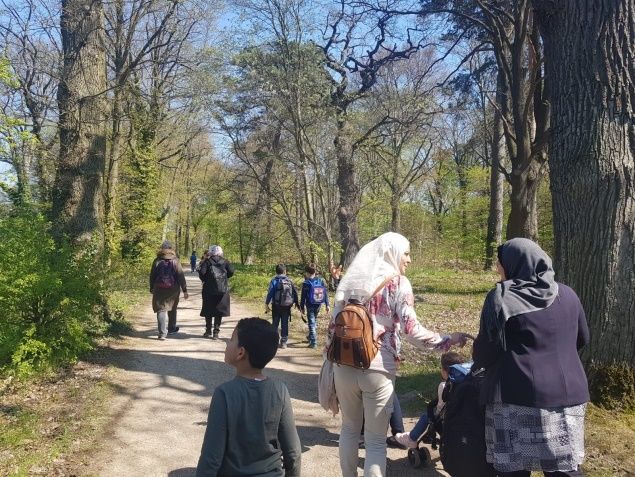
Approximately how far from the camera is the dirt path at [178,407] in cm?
459

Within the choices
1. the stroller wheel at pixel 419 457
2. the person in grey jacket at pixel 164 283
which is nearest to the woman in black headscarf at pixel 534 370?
the stroller wheel at pixel 419 457

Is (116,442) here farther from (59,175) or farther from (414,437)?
(59,175)

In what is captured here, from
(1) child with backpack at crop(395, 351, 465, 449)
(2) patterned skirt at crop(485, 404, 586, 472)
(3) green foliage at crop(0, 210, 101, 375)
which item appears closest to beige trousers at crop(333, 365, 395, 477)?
(1) child with backpack at crop(395, 351, 465, 449)

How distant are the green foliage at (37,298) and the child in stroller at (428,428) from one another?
5.02m

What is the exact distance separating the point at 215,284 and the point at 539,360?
25.5 feet

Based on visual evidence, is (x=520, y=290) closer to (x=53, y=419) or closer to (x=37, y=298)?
(x=53, y=419)

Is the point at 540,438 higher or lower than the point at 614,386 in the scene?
higher

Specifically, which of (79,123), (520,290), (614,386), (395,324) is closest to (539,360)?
(520,290)

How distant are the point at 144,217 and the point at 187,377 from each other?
61.6 feet

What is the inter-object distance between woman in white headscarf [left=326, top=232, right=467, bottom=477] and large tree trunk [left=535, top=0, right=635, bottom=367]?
1932mm

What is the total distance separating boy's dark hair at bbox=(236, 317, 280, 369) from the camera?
8.35 ft

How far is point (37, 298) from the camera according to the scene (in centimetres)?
729

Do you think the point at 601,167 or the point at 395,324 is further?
the point at 601,167

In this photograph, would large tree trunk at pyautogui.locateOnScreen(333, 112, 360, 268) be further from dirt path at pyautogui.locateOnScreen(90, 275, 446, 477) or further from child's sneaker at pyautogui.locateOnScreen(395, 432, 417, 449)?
child's sneaker at pyautogui.locateOnScreen(395, 432, 417, 449)
